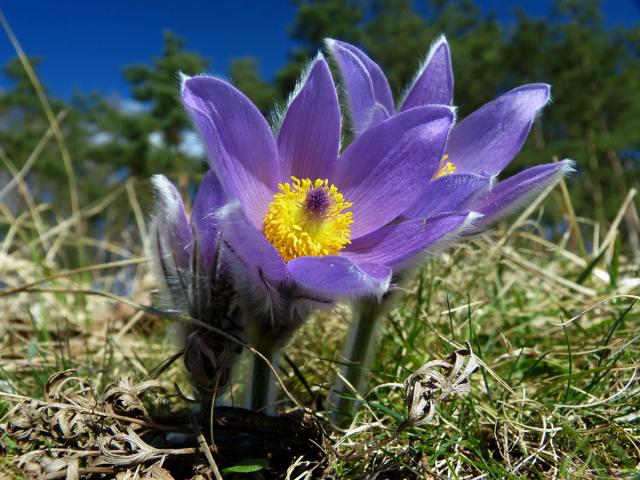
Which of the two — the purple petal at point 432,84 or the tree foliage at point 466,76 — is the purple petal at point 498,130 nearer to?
the purple petal at point 432,84

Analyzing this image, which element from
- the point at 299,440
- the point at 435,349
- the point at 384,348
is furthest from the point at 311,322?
the point at 299,440

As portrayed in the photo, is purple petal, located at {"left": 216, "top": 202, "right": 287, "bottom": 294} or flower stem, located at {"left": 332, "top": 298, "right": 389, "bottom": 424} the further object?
flower stem, located at {"left": 332, "top": 298, "right": 389, "bottom": 424}

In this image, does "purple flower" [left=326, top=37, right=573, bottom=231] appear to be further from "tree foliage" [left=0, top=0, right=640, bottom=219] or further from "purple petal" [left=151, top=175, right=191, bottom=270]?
"tree foliage" [left=0, top=0, right=640, bottom=219]

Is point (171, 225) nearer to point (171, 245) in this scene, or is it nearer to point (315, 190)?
point (171, 245)

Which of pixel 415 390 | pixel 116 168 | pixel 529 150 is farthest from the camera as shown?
pixel 116 168

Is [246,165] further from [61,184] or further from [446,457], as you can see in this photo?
[61,184]

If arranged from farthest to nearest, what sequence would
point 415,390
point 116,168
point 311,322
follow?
point 116,168
point 311,322
point 415,390

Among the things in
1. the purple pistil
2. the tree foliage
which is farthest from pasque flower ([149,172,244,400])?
the tree foliage
